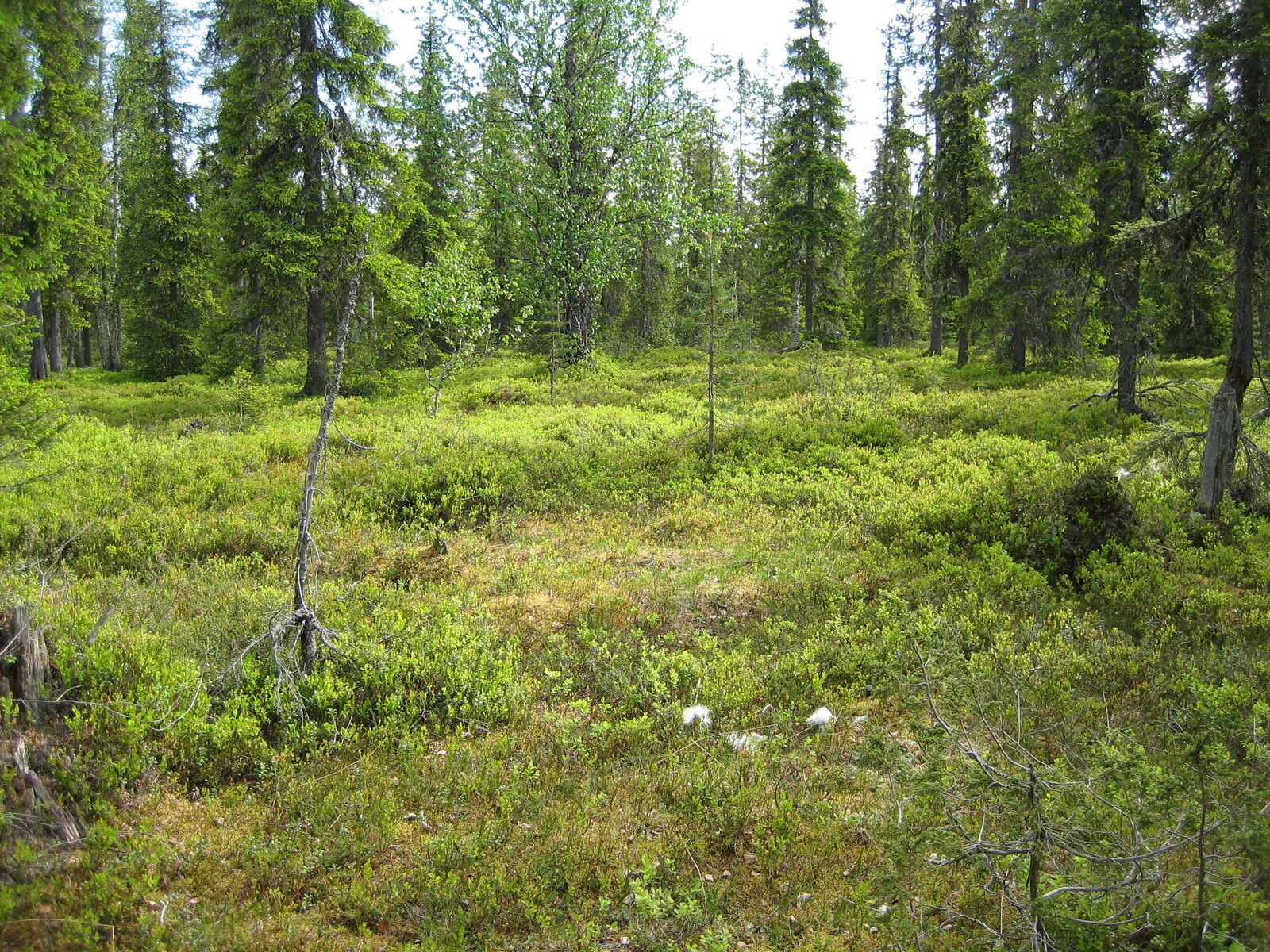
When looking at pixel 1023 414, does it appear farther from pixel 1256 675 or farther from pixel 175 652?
pixel 175 652

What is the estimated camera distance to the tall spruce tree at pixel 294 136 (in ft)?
64.4

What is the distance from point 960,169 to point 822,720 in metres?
24.5

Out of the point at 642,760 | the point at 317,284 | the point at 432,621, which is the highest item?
the point at 317,284

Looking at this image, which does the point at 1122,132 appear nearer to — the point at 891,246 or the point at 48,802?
the point at 48,802

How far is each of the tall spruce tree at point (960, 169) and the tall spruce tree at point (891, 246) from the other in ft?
23.5

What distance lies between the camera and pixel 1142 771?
391 centimetres

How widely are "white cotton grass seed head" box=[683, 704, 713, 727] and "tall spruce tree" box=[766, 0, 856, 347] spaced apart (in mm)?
27290

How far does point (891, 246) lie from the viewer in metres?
38.1

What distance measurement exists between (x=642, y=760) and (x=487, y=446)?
32.0ft

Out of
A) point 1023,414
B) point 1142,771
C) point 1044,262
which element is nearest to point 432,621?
point 1142,771

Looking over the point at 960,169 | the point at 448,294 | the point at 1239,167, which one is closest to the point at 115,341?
the point at 448,294

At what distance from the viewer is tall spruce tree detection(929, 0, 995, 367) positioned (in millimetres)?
24234

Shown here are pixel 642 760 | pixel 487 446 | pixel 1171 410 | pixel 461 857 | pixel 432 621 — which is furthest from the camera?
pixel 1171 410

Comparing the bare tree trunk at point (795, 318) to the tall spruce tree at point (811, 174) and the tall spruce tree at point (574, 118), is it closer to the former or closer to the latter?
the tall spruce tree at point (811, 174)
